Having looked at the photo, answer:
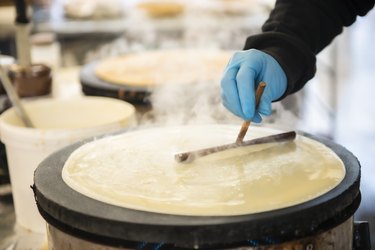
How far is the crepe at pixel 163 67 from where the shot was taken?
3.16m

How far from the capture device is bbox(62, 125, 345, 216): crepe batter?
57.5 inches

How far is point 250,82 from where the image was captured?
1.80m

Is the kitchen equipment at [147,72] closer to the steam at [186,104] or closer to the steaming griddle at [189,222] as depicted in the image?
the steam at [186,104]

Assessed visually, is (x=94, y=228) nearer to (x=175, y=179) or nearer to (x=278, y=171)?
(x=175, y=179)

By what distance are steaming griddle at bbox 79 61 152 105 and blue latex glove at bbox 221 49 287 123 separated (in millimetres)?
1090

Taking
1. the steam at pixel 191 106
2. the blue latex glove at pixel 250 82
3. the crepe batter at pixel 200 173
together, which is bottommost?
the steam at pixel 191 106

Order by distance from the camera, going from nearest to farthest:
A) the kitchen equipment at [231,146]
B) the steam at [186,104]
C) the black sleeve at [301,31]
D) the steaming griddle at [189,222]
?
the steaming griddle at [189,222]
the kitchen equipment at [231,146]
the black sleeve at [301,31]
the steam at [186,104]

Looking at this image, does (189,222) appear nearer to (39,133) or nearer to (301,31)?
(39,133)

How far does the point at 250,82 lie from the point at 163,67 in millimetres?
1745

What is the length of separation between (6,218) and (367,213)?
7.92 ft

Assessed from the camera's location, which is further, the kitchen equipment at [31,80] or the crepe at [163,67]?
the crepe at [163,67]

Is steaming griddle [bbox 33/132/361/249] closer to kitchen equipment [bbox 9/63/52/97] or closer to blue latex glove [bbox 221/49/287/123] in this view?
blue latex glove [bbox 221/49/287/123]

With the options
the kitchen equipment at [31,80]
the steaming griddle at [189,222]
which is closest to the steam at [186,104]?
the kitchen equipment at [31,80]

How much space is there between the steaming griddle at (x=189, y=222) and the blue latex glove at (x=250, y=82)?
1.37ft
